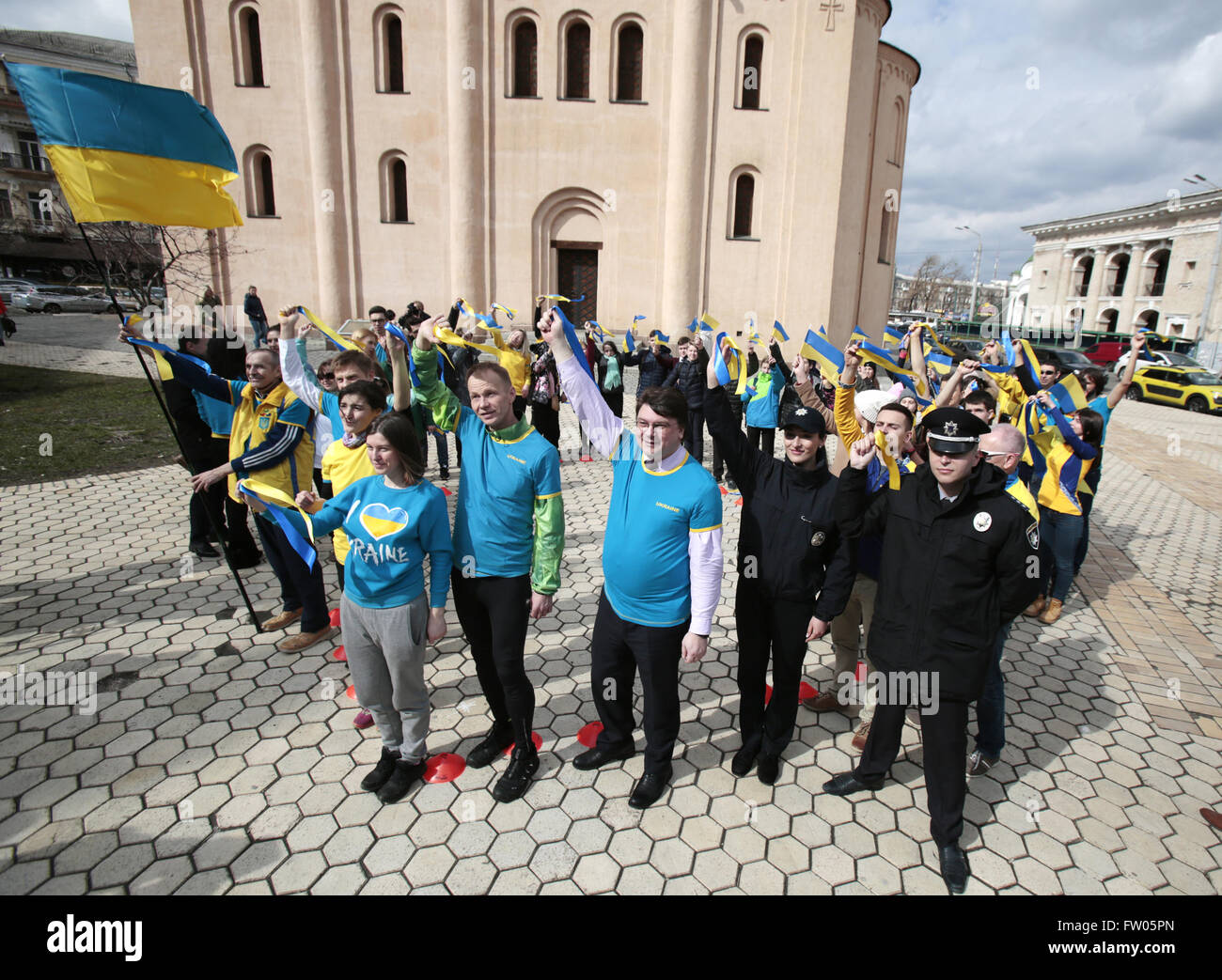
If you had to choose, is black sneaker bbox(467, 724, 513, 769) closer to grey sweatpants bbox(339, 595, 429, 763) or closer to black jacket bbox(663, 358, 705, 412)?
grey sweatpants bbox(339, 595, 429, 763)

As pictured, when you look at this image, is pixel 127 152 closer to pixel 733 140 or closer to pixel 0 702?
pixel 0 702

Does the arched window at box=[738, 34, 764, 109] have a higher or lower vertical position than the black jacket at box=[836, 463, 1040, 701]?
higher

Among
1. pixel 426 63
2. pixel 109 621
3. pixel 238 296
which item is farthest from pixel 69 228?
pixel 109 621

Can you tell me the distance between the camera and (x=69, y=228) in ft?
129

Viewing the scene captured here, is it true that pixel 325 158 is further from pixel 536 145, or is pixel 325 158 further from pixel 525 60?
pixel 525 60

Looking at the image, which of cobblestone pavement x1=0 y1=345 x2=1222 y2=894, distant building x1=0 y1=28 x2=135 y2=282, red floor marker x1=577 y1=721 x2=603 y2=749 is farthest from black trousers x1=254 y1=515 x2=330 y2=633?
distant building x1=0 y1=28 x2=135 y2=282

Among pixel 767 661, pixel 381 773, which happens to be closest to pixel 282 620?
pixel 381 773

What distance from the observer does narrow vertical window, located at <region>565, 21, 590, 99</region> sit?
21891mm

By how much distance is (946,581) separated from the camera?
125 inches

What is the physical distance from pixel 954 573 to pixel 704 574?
1203mm

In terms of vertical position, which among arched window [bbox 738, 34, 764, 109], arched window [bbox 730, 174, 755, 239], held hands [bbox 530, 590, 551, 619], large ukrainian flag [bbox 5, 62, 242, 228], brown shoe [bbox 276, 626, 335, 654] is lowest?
brown shoe [bbox 276, 626, 335, 654]

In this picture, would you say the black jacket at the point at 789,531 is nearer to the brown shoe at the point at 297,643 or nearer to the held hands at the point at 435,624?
the held hands at the point at 435,624

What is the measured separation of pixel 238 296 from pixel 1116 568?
2596 centimetres

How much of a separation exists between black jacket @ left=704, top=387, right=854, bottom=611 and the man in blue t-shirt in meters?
0.30
